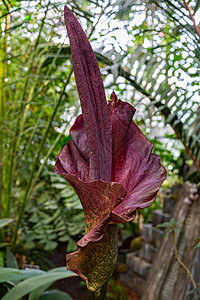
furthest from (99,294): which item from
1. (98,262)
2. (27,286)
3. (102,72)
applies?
(102,72)

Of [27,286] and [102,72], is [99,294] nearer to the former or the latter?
[27,286]

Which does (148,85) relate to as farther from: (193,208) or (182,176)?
(182,176)

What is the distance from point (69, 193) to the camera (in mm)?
1020

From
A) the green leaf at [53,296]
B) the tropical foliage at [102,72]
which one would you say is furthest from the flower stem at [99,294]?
the green leaf at [53,296]

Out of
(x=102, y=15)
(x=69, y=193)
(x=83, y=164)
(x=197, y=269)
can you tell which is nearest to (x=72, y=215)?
(x=69, y=193)

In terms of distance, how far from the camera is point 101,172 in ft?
0.79

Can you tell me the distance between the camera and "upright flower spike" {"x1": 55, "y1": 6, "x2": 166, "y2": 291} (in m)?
0.20

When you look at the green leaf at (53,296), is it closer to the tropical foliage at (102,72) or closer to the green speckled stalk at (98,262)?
the tropical foliage at (102,72)

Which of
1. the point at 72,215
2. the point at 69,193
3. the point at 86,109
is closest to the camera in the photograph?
the point at 86,109

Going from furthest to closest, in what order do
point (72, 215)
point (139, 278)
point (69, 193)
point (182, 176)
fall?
point (139, 278), point (182, 176), point (72, 215), point (69, 193)

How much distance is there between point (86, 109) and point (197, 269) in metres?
0.88

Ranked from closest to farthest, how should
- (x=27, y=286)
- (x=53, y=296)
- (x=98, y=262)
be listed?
(x=98, y=262), (x=27, y=286), (x=53, y=296)

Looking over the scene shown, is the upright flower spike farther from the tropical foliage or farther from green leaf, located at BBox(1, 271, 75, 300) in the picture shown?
green leaf, located at BBox(1, 271, 75, 300)

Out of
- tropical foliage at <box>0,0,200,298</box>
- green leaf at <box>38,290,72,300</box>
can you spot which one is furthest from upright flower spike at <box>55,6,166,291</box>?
green leaf at <box>38,290,72,300</box>
